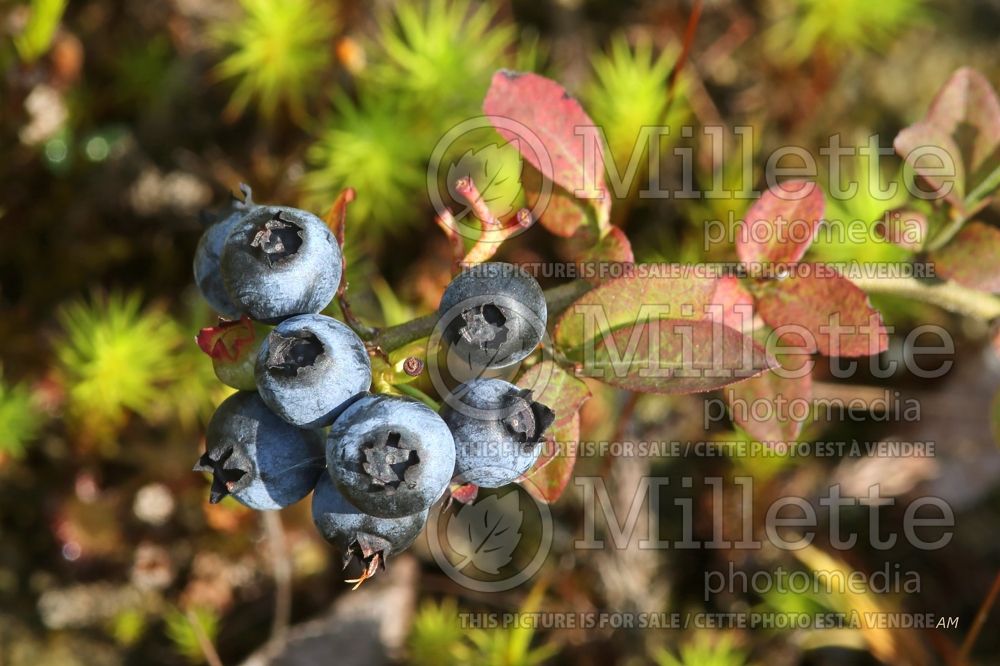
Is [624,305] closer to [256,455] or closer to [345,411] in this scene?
[345,411]

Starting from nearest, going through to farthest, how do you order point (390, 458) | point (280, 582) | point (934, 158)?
1. point (390, 458)
2. point (934, 158)
3. point (280, 582)

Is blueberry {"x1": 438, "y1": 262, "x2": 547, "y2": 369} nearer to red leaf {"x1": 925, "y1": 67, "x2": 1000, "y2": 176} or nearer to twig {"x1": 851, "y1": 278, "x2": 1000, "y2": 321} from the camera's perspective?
twig {"x1": 851, "y1": 278, "x2": 1000, "y2": 321}

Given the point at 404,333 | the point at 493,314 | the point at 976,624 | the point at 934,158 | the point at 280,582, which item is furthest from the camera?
the point at 280,582

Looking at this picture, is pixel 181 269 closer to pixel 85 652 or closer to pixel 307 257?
pixel 85 652

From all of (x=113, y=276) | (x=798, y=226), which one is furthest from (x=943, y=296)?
(x=113, y=276)

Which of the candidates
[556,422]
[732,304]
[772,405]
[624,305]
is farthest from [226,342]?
[772,405]

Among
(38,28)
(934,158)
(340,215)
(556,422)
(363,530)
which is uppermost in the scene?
(38,28)
